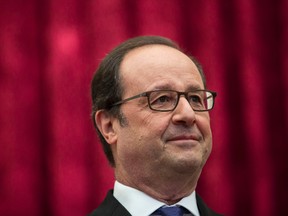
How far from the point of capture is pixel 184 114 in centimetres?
129

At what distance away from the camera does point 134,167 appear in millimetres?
1359

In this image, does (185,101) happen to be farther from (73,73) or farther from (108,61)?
(73,73)

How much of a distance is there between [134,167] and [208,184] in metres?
0.85

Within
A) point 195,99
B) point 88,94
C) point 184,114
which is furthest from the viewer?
point 88,94

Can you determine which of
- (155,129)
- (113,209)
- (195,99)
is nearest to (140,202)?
(113,209)

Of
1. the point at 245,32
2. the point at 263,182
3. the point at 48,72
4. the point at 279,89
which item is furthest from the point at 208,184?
the point at 48,72

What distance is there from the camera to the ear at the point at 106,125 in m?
1.44

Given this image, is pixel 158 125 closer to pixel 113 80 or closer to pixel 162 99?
pixel 162 99

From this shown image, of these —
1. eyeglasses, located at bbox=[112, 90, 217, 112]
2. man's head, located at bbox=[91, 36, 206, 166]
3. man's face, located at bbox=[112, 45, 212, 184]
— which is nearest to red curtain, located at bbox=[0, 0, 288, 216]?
man's head, located at bbox=[91, 36, 206, 166]

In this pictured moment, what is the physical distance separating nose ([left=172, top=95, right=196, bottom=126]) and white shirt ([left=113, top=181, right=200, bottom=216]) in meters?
0.24

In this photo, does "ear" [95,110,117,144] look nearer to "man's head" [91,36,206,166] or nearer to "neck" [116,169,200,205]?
"man's head" [91,36,206,166]

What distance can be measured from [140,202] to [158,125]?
24 centimetres

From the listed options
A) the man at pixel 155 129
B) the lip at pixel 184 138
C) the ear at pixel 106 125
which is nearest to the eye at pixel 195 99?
the man at pixel 155 129

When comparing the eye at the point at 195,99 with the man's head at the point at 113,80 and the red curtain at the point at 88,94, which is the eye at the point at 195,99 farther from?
the red curtain at the point at 88,94
